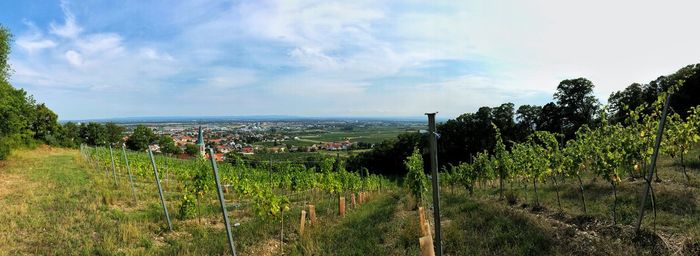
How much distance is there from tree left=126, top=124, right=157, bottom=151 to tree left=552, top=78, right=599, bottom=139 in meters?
70.9

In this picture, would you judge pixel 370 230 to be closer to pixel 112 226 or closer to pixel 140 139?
pixel 112 226

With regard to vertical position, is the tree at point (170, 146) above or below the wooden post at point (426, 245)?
below

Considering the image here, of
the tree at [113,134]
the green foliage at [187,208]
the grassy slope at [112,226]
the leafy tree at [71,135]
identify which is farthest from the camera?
the tree at [113,134]

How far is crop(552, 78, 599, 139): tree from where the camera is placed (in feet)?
147

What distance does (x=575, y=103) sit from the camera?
46.3 meters

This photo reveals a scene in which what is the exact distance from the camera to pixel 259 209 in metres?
8.27

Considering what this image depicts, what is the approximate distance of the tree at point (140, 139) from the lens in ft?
229

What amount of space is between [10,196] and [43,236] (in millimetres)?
7219

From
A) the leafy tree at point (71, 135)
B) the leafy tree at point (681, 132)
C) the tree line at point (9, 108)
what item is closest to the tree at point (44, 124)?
the leafy tree at point (71, 135)

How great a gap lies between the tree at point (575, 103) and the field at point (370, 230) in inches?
1470

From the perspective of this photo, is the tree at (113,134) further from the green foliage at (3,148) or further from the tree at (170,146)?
the green foliage at (3,148)

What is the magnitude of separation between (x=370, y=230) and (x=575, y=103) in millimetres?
47845

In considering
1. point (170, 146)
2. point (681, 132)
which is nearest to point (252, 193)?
point (681, 132)

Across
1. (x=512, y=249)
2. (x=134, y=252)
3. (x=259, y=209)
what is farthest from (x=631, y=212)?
(x=134, y=252)
